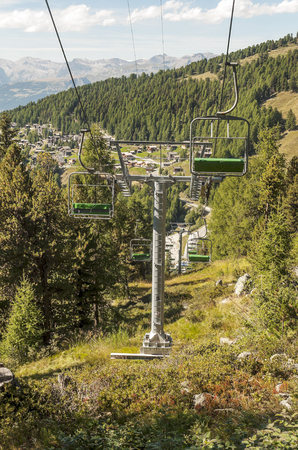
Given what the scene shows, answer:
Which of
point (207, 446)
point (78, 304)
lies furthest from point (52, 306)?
point (207, 446)

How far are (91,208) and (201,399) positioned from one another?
201 inches

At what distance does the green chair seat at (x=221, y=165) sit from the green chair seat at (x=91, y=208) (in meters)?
3.21

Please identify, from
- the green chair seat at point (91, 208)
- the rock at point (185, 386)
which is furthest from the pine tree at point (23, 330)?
the rock at point (185, 386)

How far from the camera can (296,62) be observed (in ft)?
522

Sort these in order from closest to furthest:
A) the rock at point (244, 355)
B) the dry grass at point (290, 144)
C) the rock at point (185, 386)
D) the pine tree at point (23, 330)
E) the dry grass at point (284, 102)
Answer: the rock at point (185, 386), the rock at point (244, 355), the pine tree at point (23, 330), the dry grass at point (290, 144), the dry grass at point (284, 102)

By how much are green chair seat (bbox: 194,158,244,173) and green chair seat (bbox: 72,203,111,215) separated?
3207 mm

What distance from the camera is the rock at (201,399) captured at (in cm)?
638

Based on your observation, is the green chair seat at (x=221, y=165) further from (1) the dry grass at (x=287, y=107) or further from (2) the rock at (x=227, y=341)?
(1) the dry grass at (x=287, y=107)

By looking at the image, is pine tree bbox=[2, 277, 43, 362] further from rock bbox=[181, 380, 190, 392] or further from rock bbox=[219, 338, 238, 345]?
rock bbox=[181, 380, 190, 392]

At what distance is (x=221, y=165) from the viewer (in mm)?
6004

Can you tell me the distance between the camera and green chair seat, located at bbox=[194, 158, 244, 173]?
5.97 metres

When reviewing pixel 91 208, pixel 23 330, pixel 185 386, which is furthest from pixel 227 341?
pixel 23 330

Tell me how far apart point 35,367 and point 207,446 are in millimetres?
10371

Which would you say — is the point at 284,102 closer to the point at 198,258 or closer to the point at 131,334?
the point at 198,258
